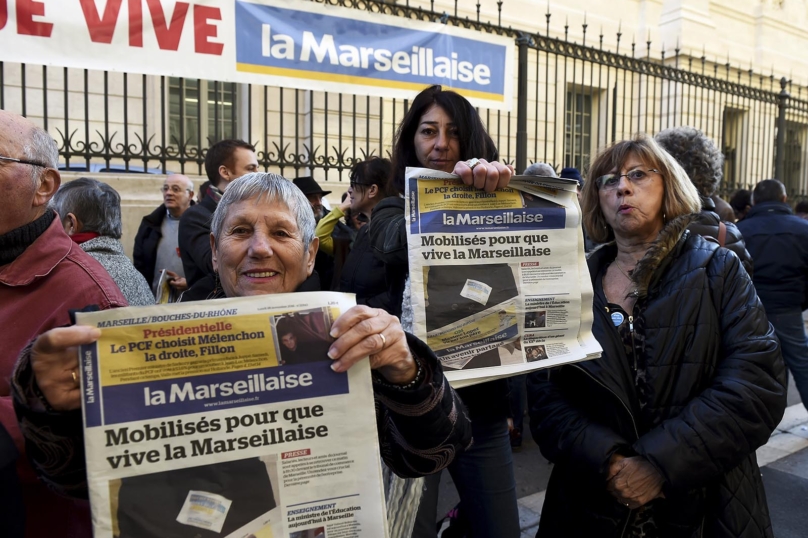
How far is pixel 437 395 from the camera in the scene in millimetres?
1352

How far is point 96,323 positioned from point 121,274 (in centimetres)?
159

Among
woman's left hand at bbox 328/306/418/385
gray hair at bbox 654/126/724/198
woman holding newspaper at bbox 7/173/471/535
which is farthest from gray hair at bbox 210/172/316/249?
gray hair at bbox 654/126/724/198

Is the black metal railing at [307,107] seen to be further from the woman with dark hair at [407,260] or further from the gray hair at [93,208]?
the woman with dark hair at [407,260]

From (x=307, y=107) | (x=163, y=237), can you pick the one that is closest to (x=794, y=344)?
(x=163, y=237)

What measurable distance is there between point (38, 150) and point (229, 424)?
3.46ft

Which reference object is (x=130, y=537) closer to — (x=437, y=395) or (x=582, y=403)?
(x=437, y=395)

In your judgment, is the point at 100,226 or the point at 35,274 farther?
the point at 100,226

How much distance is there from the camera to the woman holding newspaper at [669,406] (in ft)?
6.27

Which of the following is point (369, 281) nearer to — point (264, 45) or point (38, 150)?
point (38, 150)

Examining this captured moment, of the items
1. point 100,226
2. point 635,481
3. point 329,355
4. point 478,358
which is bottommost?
point 635,481

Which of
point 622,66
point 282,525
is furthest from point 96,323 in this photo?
point 622,66

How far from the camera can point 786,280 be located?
4742 mm

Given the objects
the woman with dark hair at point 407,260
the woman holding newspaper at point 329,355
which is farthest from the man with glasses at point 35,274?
A: the woman with dark hair at point 407,260

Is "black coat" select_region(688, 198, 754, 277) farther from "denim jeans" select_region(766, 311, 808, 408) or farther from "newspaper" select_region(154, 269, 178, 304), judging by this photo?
"newspaper" select_region(154, 269, 178, 304)
